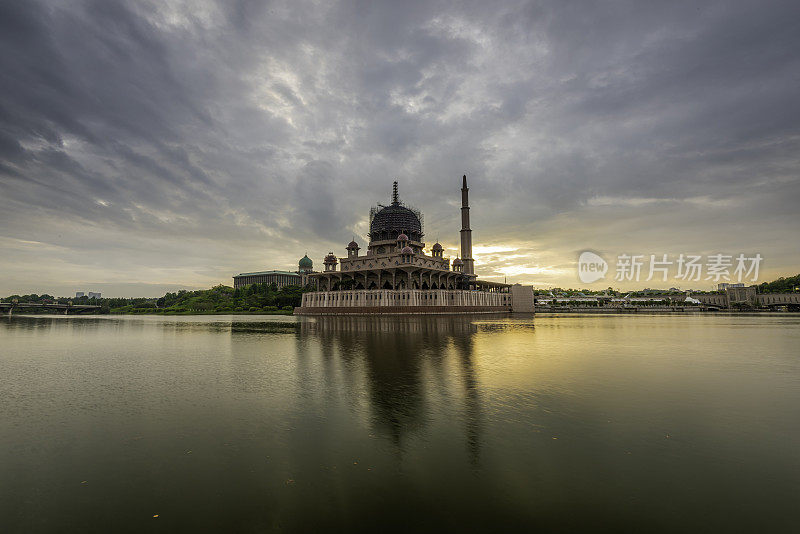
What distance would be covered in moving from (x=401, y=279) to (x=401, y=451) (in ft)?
327

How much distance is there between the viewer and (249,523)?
6031 millimetres

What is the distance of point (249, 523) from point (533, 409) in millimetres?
9145

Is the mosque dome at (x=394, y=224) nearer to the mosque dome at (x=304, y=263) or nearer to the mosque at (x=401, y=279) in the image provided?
the mosque at (x=401, y=279)

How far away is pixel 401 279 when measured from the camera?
4272 inches

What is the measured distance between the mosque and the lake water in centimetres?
8017

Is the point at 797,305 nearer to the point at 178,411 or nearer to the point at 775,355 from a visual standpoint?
the point at 775,355

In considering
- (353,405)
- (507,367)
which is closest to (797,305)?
(507,367)

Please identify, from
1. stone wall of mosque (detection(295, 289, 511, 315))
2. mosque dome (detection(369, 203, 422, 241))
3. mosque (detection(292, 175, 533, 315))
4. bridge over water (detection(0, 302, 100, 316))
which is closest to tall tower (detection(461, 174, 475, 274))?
mosque (detection(292, 175, 533, 315))

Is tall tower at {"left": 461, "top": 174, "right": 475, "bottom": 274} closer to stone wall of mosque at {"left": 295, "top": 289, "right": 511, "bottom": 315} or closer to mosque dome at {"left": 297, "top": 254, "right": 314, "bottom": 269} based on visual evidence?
stone wall of mosque at {"left": 295, "top": 289, "right": 511, "bottom": 315}

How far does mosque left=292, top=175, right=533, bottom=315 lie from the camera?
99.7 m

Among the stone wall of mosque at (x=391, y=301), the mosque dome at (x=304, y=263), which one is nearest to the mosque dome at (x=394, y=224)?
the stone wall of mosque at (x=391, y=301)

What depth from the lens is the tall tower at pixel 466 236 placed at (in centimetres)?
13312

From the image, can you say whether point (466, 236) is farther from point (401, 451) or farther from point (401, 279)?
point (401, 451)

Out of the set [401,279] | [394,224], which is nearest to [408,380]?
[401,279]
